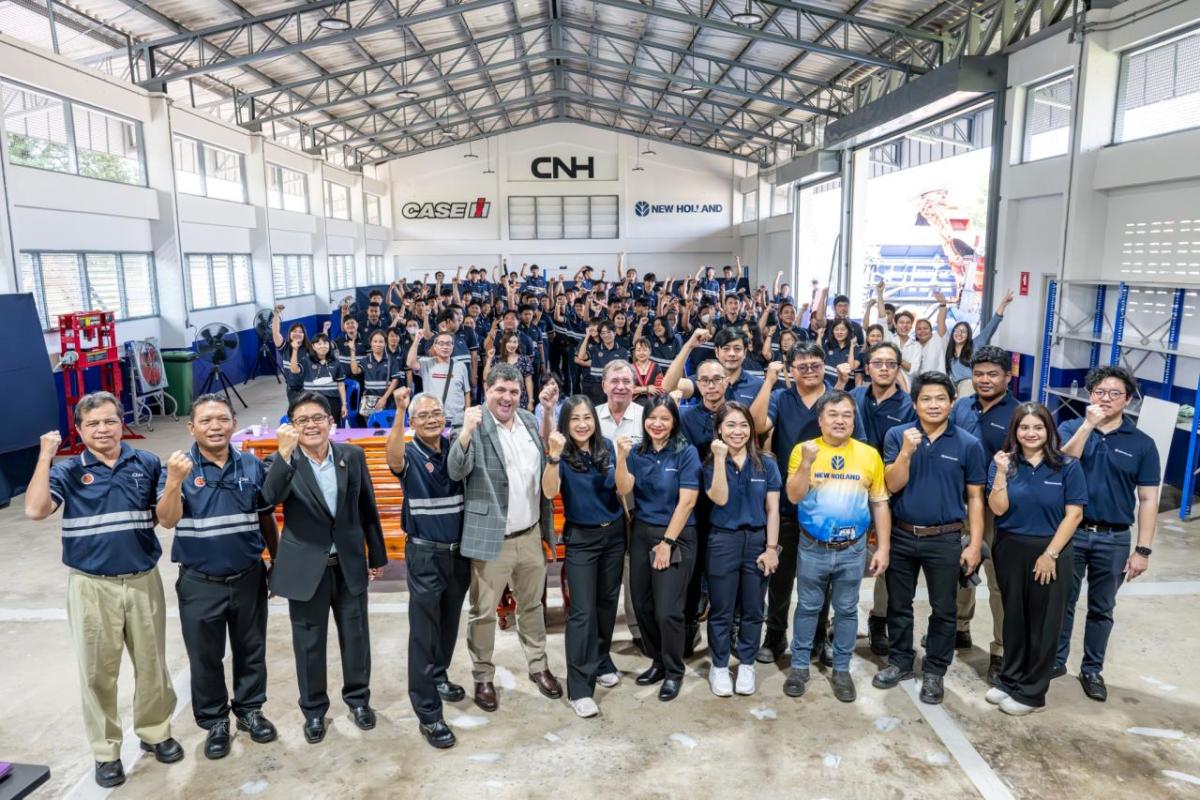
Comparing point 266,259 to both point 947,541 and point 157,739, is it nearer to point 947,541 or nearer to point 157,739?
point 157,739

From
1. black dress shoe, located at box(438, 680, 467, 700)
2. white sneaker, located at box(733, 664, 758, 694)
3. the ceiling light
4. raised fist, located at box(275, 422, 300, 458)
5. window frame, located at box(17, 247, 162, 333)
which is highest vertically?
the ceiling light

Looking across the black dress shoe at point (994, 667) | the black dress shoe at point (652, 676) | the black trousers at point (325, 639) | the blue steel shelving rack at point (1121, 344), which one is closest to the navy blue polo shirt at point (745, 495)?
the black dress shoe at point (652, 676)

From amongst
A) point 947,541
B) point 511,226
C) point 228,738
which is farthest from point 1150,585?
point 511,226

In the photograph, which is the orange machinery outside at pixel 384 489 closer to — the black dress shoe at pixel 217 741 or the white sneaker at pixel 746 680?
the white sneaker at pixel 746 680

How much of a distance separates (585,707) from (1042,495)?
7.67ft

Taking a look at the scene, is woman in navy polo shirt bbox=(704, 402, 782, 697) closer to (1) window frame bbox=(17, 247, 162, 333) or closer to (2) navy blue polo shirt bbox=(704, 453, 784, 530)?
(2) navy blue polo shirt bbox=(704, 453, 784, 530)

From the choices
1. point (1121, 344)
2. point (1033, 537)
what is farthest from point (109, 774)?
point (1121, 344)

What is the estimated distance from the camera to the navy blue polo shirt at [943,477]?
3.75 meters

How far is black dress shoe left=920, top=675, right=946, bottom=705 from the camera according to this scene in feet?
12.9

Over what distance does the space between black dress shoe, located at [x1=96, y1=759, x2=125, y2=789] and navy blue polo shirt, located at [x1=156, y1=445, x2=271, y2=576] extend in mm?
892

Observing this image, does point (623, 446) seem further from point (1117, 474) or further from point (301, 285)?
point (301, 285)

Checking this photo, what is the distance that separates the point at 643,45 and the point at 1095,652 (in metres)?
14.5

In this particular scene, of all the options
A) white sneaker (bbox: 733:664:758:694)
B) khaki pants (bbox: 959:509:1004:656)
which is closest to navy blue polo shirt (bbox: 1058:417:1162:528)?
khaki pants (bbox: 959:509:1004:656)

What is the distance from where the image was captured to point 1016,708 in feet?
12.5
